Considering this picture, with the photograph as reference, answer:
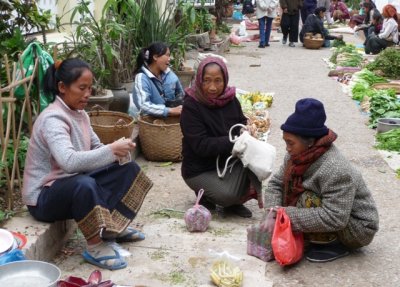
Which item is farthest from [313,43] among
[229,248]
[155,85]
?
[229,248]

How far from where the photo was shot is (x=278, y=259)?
3.64 m

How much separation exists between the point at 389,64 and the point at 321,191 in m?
7.94

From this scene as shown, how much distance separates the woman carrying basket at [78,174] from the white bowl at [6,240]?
37 cm

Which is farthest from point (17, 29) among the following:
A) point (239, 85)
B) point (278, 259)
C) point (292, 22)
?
point (292, 22)

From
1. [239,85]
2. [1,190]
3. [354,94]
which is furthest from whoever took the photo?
[239,85]

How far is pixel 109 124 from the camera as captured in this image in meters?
5.75

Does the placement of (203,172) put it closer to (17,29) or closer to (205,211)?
(205,211)

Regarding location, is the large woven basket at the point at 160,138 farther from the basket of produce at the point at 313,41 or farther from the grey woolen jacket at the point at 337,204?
the basket of produce at the point at 313,41

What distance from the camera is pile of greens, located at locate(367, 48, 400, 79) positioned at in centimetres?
1088

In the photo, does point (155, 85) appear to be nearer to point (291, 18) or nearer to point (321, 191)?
point (321, 191)

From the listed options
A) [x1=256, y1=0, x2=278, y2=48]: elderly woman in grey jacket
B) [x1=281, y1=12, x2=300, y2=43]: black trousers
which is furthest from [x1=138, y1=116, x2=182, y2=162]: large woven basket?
[x1=281, y1=12, x2=300, y2=43]: black trousers

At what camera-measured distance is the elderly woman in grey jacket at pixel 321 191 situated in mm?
3592

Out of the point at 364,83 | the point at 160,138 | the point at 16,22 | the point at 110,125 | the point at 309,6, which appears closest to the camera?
the point at 16,22

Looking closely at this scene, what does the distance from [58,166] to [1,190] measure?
2.43ft
